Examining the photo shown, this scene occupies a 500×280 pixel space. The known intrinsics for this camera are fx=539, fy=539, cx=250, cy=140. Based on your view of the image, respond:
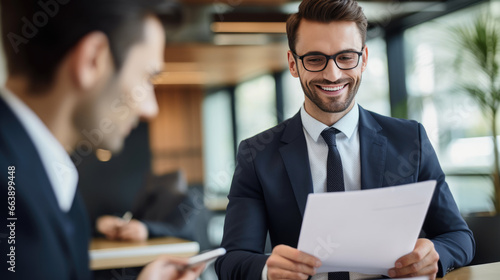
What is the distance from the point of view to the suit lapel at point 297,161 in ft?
5.35

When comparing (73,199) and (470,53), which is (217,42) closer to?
(470,53)

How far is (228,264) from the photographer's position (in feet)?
5.23

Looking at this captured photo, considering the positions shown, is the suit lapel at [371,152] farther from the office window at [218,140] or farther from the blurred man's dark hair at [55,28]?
the office window at [218,140]

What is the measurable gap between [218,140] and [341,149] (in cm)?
820

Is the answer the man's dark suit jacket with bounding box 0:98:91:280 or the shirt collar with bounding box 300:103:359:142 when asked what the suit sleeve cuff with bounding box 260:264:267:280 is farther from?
the man's dark suit jacket with bounding box 0:98:91:280

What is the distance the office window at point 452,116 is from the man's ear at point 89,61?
3451 millimetres

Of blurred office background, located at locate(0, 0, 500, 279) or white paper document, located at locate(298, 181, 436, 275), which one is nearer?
white paper document, located at locate(298, 181, 436, 275)

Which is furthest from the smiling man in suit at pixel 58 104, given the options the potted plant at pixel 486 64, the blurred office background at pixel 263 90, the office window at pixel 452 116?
the office window at pixel 452 116

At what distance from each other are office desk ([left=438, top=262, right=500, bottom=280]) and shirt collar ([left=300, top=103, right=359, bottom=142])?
1.66 ft

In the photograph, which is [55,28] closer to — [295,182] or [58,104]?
[58,104]

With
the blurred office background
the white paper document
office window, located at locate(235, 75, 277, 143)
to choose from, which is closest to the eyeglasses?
the white paper document

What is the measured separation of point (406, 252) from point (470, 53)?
9.43 feet

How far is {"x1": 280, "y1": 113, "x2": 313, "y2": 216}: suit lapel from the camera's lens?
1631mm

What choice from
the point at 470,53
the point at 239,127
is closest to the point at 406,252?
the point at 470,53
